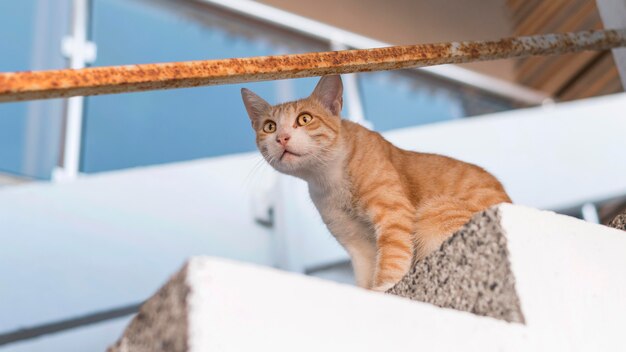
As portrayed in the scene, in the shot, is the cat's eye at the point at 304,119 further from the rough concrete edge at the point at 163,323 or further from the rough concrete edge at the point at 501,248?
the rough concrete edge at the point at 163,323

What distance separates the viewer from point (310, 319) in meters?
0.79

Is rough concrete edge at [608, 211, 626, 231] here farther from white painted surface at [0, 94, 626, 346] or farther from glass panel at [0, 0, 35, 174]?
glass panel at [0, 0, 35, 174]

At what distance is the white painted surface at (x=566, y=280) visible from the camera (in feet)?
3.08

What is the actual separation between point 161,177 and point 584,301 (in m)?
3.04

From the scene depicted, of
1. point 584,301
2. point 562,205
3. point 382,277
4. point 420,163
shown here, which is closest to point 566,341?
point 584,301

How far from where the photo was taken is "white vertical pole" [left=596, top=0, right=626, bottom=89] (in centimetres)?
253

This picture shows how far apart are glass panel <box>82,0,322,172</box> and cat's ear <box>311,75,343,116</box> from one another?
1.58 meters

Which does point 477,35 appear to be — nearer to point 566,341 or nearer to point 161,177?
point 161,177

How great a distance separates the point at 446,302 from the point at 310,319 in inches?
10.9

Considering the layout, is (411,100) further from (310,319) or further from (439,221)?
(310,319)

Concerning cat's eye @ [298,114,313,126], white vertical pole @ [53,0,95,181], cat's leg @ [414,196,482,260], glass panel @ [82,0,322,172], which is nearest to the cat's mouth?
cat's eye @ [298,114,313,126]

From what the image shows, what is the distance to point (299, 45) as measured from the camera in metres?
4.23

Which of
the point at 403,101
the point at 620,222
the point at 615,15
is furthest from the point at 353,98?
the point at 620,222

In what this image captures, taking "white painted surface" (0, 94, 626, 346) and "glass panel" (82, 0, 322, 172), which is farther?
"glass panel" (82, 0, 322, 172)
